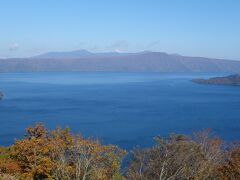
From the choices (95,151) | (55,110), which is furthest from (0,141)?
(95,151)

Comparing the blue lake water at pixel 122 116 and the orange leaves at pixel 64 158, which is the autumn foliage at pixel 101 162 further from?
the blue lake water at pixel 122 116

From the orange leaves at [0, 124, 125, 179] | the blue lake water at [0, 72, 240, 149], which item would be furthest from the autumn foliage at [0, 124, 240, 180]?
the blue lake water at [0, 72, 240, 149]

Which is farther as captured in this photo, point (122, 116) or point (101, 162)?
point (122, 116)

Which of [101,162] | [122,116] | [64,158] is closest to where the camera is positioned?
[101,162]

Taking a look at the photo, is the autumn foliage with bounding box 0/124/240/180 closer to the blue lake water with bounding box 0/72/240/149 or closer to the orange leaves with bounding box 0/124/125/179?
the orange leaves with bounding box 0/124/125/179

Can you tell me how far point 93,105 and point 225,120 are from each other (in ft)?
65.8

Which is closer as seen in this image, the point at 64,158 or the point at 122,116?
the point at 64,158

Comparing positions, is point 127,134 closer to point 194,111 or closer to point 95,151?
point 194,111

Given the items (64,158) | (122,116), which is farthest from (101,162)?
(122,116)

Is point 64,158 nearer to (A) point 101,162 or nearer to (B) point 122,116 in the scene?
(A) point 101,162

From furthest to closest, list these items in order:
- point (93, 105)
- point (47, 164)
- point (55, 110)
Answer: point (93, 105), point (55, 110), point (47, 164)

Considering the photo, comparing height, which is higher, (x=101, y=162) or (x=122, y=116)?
(x=101, y=162)

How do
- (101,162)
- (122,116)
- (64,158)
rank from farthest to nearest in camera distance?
(122,116) → (64,158) → (101,162)

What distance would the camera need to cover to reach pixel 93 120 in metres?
43.4
